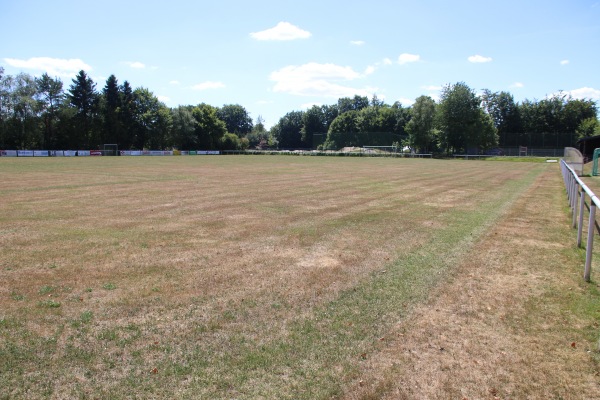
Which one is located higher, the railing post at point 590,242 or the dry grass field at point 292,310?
the railing post at point 590,242

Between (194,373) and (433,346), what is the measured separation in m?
2.50

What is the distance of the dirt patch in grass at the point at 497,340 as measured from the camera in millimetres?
3684

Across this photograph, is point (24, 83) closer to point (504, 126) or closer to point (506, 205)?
point (506, 205)

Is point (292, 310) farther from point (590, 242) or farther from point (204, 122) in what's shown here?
point (204, 122)

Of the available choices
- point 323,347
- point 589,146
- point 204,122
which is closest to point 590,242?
point 323,347

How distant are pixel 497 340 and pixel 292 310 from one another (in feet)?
7.94

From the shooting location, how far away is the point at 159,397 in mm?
3508

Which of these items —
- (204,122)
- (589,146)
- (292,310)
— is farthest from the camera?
(204,122)

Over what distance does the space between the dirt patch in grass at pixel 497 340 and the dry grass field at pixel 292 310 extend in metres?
0.02

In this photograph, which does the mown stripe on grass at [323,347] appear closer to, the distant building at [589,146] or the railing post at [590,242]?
the railing post at [590,242]

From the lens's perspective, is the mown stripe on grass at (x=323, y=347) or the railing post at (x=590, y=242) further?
the railing post at (x=590, y=242)

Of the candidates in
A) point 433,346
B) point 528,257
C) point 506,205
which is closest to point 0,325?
point 433,346

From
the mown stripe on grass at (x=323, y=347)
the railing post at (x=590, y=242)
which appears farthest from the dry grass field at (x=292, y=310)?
the railing post at (x=590, y=242)

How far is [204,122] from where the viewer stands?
105 meters
